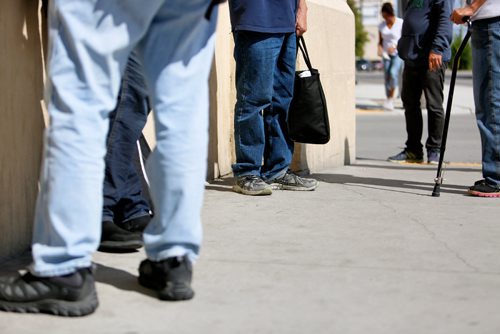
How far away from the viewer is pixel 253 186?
574cm

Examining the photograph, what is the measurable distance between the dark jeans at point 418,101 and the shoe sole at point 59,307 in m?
5.55

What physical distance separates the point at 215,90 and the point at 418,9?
2344 mm

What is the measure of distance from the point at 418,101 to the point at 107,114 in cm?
577

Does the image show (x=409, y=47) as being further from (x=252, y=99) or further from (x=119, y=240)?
(x=119, y=240)

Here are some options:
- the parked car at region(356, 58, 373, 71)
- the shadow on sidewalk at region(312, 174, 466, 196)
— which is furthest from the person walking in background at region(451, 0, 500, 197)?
the parked car at region(356, 58, 373, 71)

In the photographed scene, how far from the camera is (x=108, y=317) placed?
3156 millimetres

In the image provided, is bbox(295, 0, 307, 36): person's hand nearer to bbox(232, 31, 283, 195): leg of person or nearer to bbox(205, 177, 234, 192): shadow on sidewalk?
bbox(232, 31, 283, 195): leg of person

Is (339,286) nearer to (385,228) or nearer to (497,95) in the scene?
(385,228)

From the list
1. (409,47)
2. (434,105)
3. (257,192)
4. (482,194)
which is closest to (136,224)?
(257,192)

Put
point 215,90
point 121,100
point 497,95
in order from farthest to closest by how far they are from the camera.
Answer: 1. point 215,90
2. point 497,95
3. point 121,100

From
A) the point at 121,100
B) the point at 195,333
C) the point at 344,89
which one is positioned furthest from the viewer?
the point at 344,89

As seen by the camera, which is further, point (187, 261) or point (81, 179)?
point (187, 261)

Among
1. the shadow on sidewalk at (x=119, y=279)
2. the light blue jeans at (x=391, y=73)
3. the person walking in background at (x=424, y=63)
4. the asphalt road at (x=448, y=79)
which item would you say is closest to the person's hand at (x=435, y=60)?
the person walking in background at (x=424, y=63)

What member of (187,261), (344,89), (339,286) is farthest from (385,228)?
(344,89)
